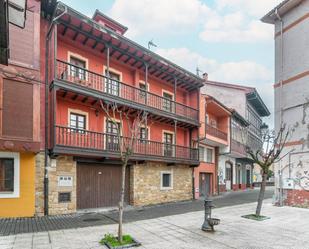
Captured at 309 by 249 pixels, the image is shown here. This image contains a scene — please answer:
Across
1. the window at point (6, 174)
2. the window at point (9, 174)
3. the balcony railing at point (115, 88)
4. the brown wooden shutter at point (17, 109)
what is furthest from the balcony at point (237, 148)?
the window at point (6, 174)

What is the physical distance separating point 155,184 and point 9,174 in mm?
8127

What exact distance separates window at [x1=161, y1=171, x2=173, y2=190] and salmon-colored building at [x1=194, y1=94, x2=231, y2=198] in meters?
2.58

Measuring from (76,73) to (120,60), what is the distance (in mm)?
3275

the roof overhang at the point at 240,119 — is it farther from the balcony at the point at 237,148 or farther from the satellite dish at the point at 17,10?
the satellite dish at the point at 17,10

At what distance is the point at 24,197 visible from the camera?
1051 centimetres

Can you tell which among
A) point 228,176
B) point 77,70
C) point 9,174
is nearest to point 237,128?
point 228,176

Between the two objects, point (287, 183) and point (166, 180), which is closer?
point (287, 183)

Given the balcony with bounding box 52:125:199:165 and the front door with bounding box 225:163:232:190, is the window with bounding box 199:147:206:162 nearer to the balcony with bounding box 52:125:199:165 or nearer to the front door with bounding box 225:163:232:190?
the balcony with bounding box 52:125:199:165

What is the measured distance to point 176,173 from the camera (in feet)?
57.6

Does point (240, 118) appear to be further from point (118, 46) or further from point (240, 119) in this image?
point (118, 46)

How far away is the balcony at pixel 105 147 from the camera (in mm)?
11461

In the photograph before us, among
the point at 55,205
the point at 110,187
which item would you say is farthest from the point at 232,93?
the point at 55,205

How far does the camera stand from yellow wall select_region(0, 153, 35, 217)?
10.1 metres

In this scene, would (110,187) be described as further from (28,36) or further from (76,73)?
(28,36)
